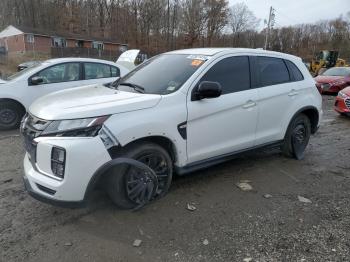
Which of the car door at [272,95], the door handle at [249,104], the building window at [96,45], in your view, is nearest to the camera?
the door handle at [249,104]

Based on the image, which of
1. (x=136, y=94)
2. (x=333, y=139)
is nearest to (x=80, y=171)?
(x=136, y=94)

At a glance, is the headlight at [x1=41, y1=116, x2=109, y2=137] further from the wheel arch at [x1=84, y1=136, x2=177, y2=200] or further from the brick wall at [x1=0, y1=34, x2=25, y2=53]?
the brick wall at [x1=0, y1=34, x2=25, y2=53]

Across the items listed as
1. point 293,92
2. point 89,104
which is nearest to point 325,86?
point 293,92

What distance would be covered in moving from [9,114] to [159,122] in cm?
531

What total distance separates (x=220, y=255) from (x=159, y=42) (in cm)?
6315

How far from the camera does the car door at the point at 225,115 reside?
12.8ft

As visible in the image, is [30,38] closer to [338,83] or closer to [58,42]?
[58,42]

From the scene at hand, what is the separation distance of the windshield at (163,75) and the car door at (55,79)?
364cm

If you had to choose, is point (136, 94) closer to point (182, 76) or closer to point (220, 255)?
point (182, 76)

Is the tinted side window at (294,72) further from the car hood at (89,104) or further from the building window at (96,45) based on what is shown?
the building window at (96,45)

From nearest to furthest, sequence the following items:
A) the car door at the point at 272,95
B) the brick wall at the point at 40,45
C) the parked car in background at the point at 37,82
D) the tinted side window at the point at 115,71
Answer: the car door at the point at 272,95 → the parked car in background at the point at 37,82 → the tinted side window at the point at 115,71 → the brick wall at the point at 40,45

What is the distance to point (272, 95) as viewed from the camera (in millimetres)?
4750

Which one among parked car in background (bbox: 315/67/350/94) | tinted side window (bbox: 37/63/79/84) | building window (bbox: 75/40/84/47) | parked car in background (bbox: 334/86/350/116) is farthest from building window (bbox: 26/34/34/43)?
parked car in background (bbox: 334/86/350/116)

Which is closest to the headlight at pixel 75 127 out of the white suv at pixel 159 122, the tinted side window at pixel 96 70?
the white suv at pixel 159 122
